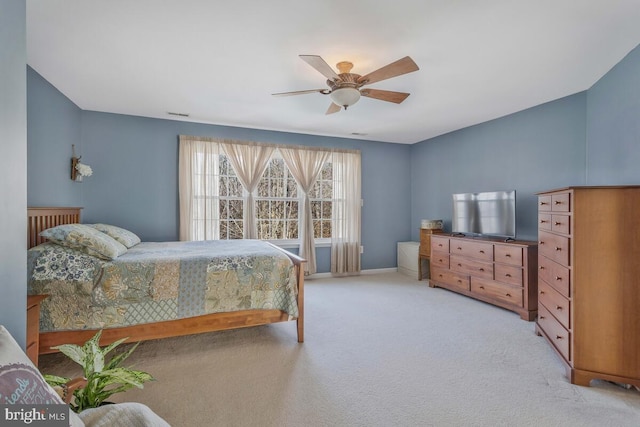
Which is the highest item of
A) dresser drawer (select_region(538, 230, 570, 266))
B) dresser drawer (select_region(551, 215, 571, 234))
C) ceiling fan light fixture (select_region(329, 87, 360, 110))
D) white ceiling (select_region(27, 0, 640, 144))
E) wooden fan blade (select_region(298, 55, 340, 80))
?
white ceiling (select_region(27, 0, 640, 144))

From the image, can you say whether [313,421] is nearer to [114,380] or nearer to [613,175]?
[114,380]

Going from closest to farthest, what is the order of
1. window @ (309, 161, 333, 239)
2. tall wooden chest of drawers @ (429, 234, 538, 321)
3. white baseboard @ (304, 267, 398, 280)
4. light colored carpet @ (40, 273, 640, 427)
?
light colored carpet @ (40, 273, 640, 427)
tall wooden chest of drawers @ (429, 234, 538, 321)
white baseboard @ (304, 267, 398, 280)
window @ (309, 161, 333, 239)

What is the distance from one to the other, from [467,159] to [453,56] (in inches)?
101

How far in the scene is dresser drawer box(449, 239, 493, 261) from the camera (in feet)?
12.5

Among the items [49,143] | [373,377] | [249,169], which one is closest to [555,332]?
[373,377]

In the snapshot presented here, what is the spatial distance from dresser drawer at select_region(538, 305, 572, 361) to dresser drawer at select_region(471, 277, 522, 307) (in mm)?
604

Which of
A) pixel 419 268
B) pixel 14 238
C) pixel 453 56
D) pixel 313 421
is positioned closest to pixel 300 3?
pixel 453 56

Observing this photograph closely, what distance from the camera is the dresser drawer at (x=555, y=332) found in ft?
7.21

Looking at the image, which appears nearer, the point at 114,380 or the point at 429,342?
the point at 114,380

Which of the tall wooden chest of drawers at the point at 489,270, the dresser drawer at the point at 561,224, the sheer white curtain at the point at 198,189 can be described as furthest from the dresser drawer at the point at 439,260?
the sheer white curtain at the point at 198,189

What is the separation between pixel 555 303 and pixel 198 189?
14.6 feet

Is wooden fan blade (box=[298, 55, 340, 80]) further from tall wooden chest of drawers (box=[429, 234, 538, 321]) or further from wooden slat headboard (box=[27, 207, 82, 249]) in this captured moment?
tall wooden chest of drawers (box=[429, 234, 538, 321])

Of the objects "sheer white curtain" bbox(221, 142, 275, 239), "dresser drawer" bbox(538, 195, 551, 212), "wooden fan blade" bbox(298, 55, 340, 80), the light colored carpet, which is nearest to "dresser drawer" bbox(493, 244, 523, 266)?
the light colored carpet

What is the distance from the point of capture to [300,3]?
6.24 ft
